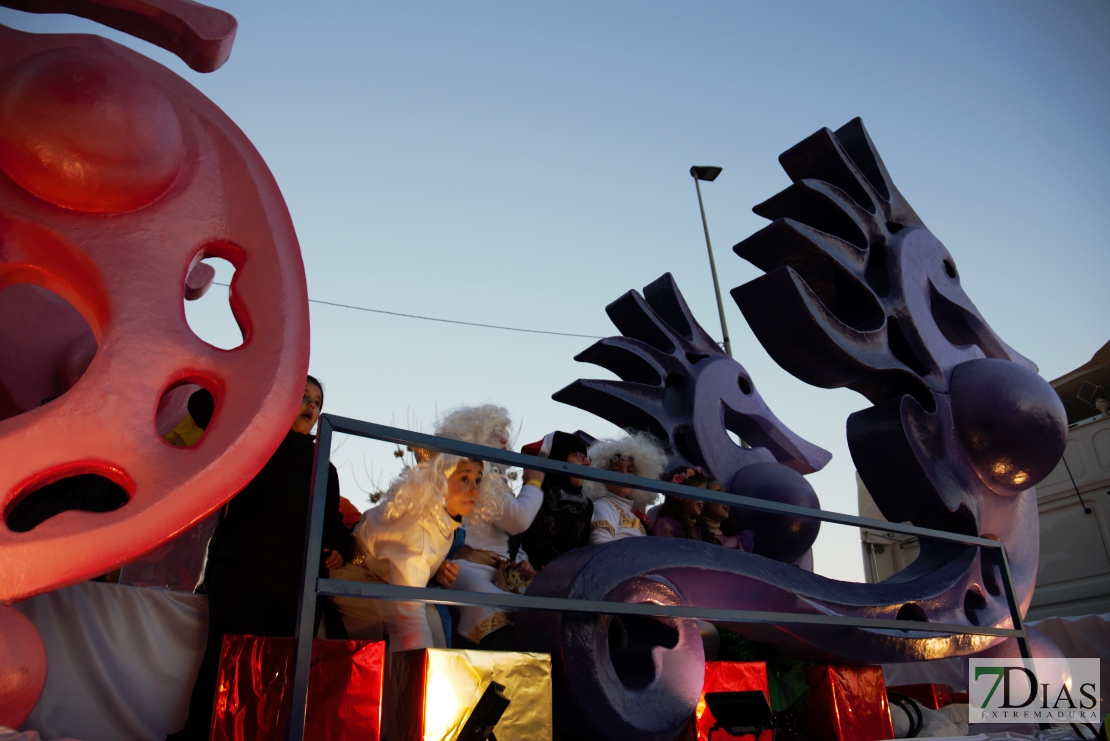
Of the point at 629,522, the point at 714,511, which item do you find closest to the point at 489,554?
the point at 629,522

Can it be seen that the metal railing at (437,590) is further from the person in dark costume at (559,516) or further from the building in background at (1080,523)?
the building in background at (1080,523)

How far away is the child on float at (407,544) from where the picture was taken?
273cm

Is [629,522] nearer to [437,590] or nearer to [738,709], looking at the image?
[738,709]

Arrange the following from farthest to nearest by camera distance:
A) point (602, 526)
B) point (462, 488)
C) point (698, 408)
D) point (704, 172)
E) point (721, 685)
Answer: point (704, 172)
point (698, 408)
point (602, 526)
point (462, 488)
point (721, 685)

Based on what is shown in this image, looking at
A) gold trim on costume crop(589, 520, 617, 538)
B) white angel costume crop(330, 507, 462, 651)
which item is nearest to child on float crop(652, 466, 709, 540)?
gold trim on costume crop(589, 520, 617, 538)

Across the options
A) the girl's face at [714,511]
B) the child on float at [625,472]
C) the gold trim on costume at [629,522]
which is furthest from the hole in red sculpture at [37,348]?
the girl's face at [714,511]

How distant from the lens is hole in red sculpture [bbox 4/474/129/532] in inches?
90.8

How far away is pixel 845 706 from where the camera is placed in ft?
10.3

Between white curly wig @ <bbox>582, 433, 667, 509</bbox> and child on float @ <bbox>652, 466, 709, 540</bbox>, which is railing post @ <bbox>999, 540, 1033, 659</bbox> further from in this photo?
white curly wig @ <bbox>582, 433, 667, 509</bbox>

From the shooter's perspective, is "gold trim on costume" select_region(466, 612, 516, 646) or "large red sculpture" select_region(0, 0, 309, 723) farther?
"gold trim on costume" select_region(466, 612, 516, 646)

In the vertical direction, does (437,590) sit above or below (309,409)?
below

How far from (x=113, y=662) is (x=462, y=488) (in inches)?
47.5

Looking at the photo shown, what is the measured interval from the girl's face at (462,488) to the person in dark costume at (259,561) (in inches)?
17.0

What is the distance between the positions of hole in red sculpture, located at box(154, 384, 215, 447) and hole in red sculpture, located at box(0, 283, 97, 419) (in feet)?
0.98
